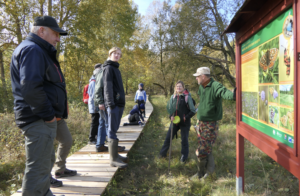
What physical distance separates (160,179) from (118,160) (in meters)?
0.93

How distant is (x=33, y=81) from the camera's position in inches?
73.7

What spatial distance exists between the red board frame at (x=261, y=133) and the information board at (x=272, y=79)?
0.06 meters

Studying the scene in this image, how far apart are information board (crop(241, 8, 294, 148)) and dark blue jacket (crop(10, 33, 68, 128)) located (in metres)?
2.21

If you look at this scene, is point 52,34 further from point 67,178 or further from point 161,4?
point 161,4

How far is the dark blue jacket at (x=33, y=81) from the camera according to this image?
73.7 inches

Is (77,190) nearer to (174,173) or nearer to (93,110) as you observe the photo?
(174,173)

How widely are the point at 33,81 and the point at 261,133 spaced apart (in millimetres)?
2453

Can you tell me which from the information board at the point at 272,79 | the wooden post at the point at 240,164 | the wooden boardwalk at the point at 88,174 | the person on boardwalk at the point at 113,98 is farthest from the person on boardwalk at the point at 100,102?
the information board at the point at 272,79

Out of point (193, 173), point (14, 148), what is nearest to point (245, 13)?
point (193, 173)

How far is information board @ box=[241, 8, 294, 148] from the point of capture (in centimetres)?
172

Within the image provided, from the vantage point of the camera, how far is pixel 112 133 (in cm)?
355

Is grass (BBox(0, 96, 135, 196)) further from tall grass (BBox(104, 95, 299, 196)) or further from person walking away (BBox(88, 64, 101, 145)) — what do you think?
tall grass (BBox(104, 95, 299, 196))

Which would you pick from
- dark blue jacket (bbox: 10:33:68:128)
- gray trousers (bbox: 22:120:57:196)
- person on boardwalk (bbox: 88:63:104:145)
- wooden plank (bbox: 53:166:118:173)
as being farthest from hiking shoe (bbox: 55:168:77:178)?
person on boardwalk (bbox: 88:63:104:145)

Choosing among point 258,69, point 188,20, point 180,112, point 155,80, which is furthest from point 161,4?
point 258,69
